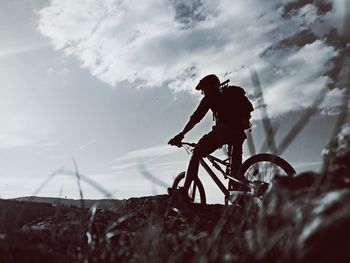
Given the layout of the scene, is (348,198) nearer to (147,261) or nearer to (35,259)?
(147,261)

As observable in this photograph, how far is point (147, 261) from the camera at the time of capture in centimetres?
169

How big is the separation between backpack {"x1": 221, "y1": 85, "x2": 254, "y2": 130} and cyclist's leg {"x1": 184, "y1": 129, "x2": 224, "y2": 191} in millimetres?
365

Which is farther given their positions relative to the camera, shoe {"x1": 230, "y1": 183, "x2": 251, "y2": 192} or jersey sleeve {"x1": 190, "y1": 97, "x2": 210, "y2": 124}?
jersey sleeve {"x1": 190, "y1": 97, "x2": 210, "y2": 124}

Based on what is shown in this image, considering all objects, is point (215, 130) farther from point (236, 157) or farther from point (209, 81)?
point (209, 81)

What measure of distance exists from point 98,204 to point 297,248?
1.12 meters

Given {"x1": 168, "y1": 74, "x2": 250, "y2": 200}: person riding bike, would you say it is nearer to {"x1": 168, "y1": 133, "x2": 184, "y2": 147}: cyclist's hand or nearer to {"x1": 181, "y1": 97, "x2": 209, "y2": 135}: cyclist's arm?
{"x1": 181, "y1": 97, "x2": 209, "y2": 135}: cyclist's arm

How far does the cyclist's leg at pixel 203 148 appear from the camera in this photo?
6.21 m

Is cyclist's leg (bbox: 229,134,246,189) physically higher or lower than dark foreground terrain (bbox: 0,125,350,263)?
higher

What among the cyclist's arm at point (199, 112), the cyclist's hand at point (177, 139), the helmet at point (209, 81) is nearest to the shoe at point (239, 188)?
the cyclist's arm at point (199, 112)

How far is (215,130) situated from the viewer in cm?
621

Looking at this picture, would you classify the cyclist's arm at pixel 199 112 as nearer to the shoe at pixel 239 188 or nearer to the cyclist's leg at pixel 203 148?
the cyclist's leg at pixel 203 148

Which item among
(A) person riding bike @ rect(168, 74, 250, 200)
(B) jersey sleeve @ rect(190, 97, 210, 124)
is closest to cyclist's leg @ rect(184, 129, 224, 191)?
(A) person riding bike @ rect(168, 74, 250, 200)

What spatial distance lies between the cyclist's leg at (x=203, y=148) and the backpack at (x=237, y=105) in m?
0.37

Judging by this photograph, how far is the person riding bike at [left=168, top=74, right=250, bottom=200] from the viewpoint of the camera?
6.18 metres
